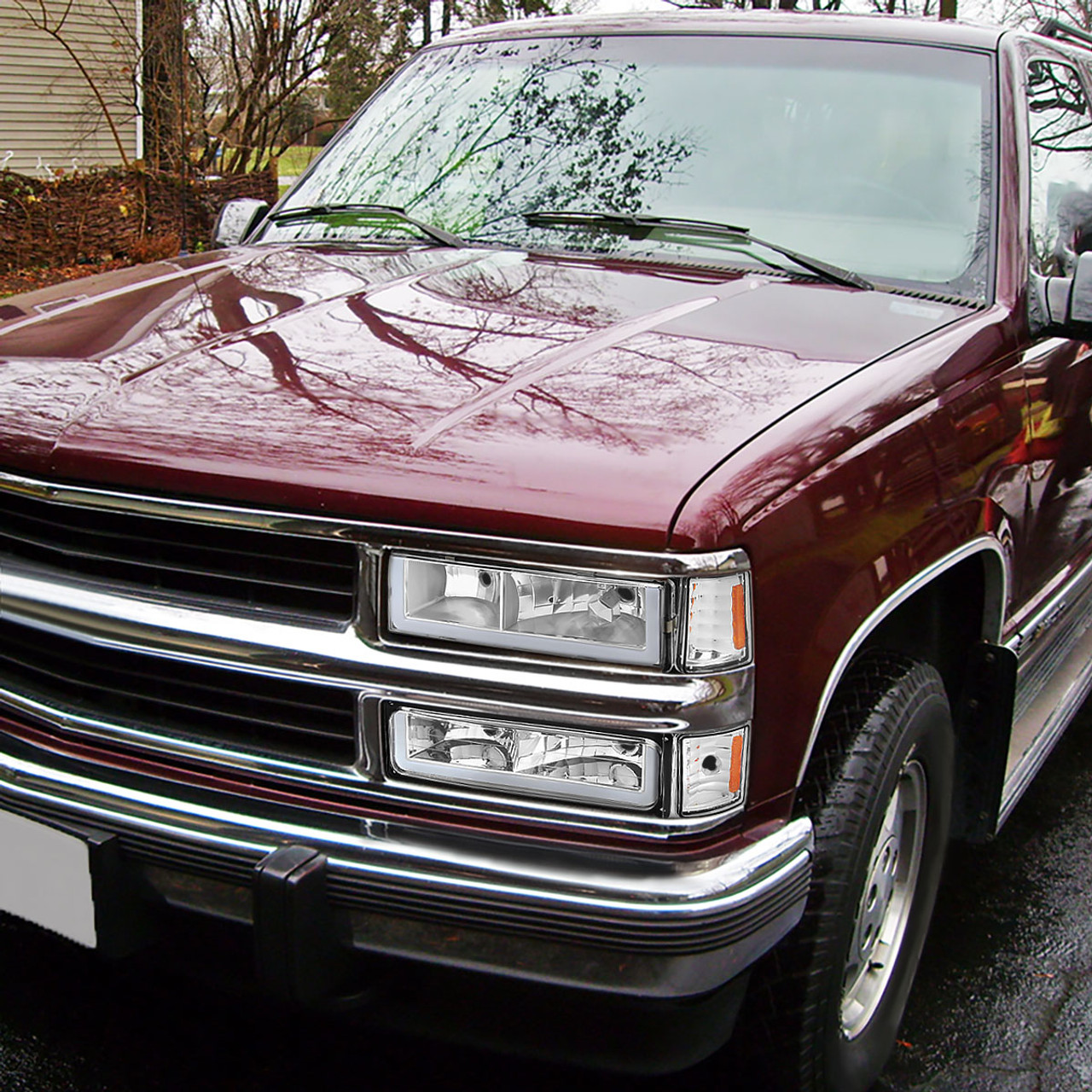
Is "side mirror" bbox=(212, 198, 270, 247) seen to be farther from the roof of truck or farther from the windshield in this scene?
the roof of truck

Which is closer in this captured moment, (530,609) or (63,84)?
(530,609)

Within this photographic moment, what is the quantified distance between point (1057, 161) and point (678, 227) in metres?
1.05

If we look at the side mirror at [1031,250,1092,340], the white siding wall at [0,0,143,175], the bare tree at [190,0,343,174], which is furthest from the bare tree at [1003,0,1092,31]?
the side mirror at [1031,250,1092,340]

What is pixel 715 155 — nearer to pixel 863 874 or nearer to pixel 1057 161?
pixel 1057 161

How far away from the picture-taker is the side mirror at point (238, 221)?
3.74 meters

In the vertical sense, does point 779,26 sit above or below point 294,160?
below

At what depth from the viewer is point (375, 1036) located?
2723 millimetres

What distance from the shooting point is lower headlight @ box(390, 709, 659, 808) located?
73.4 inches

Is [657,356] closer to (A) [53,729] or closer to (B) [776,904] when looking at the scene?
(B) [776,904]

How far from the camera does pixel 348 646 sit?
1.92 m

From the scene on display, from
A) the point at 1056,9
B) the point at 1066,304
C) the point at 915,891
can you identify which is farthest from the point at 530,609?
the point at 1056,9

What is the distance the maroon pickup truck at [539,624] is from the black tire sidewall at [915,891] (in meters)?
0.01

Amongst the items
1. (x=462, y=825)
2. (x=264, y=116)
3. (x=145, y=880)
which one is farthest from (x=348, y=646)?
(x=264, y=116)

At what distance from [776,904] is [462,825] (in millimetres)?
464
